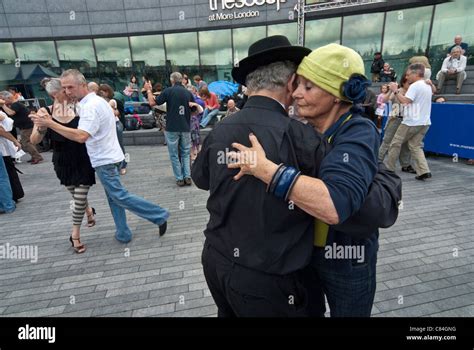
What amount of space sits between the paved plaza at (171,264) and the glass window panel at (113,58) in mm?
13408

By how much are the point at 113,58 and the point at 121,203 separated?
52.5 feet

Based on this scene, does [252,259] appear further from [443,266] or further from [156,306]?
[443,266]

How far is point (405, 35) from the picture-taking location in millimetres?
13375

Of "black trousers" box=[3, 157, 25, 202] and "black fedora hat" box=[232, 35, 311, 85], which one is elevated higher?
"black fedora hat" box=[232, 35, 311, 85]

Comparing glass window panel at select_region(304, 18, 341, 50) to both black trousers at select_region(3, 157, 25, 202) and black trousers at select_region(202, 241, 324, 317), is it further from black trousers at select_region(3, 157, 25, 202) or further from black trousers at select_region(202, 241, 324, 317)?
black trousers at select_region(202, 241, 324, 317)

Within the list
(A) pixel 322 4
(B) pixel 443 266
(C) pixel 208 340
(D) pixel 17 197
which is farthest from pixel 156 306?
(A) pixel 322 4

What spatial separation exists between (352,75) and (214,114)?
28.7 feet

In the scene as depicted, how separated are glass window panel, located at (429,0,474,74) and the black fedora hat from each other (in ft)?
46.1

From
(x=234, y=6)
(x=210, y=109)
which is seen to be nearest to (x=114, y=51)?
(x=234, y=6)

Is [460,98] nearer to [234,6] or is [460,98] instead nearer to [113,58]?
[234,6]

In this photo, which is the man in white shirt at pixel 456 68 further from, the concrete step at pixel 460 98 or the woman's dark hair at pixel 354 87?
the woman's dark hair at pixel 354 87

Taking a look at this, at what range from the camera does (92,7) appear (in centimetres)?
1569

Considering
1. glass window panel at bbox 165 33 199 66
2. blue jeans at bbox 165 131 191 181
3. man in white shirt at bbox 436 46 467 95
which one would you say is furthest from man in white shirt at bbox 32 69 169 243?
glass window panel at bbox 165 33 199 66

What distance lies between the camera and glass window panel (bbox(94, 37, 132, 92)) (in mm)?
16203
